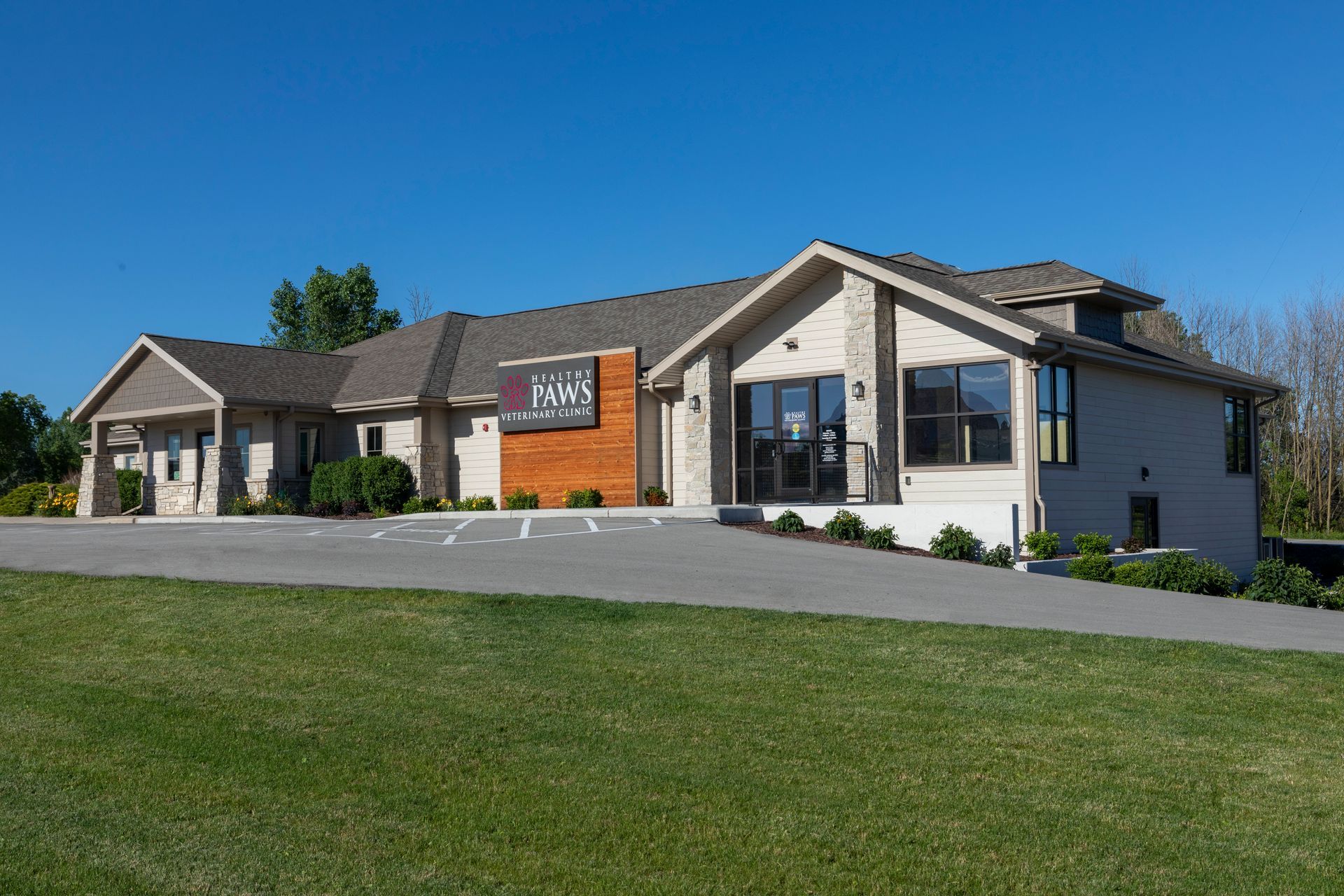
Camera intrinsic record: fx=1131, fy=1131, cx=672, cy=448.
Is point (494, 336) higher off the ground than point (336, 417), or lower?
higher

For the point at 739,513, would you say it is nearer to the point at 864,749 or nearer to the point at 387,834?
the point at 864,749

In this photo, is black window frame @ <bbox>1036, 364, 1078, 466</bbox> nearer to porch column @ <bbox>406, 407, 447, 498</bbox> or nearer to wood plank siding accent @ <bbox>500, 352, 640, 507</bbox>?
wood plank siding accent @ <bbox>500, 352, 640, 507</bbox>

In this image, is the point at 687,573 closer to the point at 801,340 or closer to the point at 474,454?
the point at 801,340

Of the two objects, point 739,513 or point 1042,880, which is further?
point 739,513

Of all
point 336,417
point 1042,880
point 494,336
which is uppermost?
point 494,336

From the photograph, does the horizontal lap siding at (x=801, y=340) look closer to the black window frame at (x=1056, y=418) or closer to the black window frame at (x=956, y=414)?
the black window frame at (x=956, y=414)

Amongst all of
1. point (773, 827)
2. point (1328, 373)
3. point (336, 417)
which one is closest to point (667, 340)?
point (336, 417)

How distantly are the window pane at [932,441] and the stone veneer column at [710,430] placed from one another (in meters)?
4.01

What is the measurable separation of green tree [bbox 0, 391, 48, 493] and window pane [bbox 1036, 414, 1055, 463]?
134 feet

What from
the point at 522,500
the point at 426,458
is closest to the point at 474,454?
Answer: the point at 426,458

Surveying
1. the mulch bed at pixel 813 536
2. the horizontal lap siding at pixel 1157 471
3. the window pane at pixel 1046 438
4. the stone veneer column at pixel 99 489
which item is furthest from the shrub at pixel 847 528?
the stone veneer column at pixel 99 489

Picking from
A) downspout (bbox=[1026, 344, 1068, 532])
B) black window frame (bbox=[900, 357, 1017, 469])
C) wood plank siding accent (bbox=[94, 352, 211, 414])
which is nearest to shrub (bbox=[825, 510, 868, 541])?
black window frame (bbox=[900, 357, 1017, 469])

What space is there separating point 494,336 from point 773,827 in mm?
26110

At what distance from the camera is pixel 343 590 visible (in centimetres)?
1209
